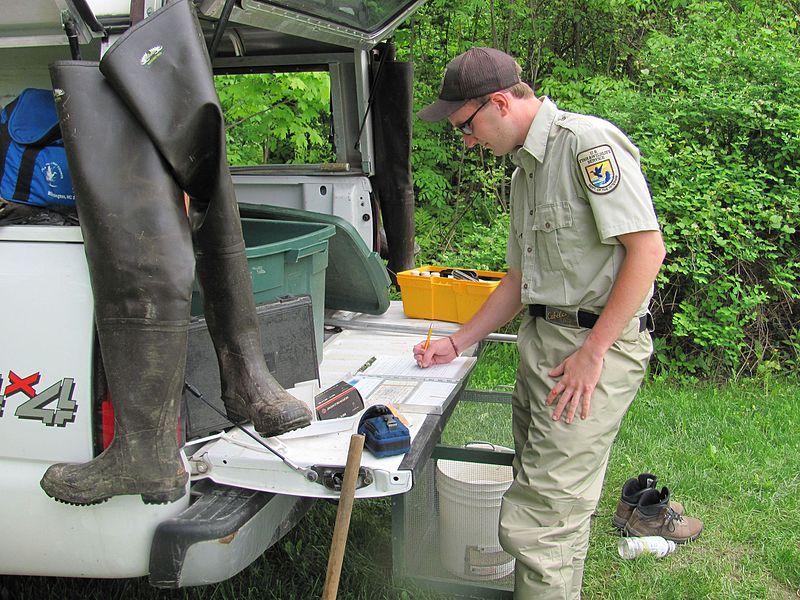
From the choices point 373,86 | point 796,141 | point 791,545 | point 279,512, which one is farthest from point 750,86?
point 279,512

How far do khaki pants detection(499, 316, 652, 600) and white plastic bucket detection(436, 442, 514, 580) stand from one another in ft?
1.46

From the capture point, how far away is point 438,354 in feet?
10.7

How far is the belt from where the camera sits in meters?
2.63

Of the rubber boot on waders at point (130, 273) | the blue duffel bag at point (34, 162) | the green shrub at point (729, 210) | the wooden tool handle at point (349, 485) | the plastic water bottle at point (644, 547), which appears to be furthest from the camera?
the green shrub at point (729, 210)

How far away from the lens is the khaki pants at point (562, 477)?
2.57 m

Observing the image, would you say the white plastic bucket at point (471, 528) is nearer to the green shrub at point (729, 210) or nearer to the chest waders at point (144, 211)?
the chest waders at point (144, 211)

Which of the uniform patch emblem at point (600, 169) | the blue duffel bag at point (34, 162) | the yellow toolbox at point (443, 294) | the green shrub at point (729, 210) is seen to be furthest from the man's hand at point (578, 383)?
the green shrub at point (729, 210)

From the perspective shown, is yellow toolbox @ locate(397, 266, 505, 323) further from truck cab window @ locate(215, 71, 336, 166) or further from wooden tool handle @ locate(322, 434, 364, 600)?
truck cab window @ locate(215, 71, 336, 166)

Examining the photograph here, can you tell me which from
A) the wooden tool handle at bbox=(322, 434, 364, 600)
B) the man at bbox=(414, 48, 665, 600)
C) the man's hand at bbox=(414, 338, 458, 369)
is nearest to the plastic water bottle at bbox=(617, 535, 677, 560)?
the man at bbox=(414, 48, 665, 600)

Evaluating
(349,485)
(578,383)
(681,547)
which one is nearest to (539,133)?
(578,383)

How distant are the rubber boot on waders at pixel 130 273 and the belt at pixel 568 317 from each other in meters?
1.22

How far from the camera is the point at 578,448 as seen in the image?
8.50ft

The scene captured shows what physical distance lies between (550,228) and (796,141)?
3932mm

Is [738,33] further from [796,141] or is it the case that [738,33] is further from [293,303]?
[293,303]
